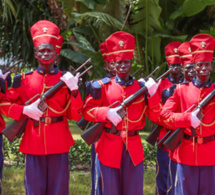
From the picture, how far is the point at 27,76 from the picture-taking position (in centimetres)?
423

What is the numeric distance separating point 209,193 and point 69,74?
6.16ft

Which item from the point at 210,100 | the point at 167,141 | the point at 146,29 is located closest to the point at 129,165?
the point at 167,141

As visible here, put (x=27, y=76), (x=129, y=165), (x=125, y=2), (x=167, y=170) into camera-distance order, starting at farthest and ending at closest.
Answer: (x=125, y=2), (x=167, y=170), (x=27, y=76), (x=129, y=165)

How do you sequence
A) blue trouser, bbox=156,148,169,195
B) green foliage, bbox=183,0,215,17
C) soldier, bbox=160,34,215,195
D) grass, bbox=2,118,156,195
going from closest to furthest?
soldier, bbox=160,34,215,195, blue trouser, bbox=156,148,169,195, grass, bbox=2,118,156,195, green foliage, bbox=183,0,215,17

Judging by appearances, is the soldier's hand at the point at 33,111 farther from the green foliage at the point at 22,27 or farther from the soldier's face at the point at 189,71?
the green foliage at the point at 22,27

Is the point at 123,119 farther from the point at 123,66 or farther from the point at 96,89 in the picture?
the point at 123,66

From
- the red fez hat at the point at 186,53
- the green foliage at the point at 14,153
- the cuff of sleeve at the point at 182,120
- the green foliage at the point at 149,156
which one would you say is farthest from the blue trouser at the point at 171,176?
the green foliage at the point at 14,153

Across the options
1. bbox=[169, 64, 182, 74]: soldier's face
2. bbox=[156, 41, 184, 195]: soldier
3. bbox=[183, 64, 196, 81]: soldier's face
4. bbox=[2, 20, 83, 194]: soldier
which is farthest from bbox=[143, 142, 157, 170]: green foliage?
bbox=[2, 20, 83, 194]: soldier

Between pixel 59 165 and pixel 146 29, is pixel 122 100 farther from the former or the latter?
pixel 146 29

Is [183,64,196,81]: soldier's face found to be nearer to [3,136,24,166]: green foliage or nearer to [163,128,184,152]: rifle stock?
[163,128,184,152]: rifle stock

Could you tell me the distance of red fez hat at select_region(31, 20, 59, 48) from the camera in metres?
4.12

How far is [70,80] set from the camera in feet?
13.2

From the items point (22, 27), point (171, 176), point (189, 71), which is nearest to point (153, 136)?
point (171, 176)

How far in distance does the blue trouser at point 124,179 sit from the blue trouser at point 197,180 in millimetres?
458
